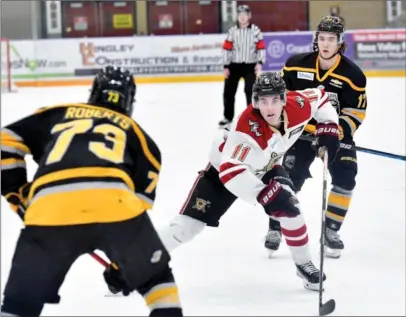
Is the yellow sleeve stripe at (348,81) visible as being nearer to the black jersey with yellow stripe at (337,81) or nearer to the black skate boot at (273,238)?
the black jersey with yellow stripe at (337,81)

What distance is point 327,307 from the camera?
2359 millimetres

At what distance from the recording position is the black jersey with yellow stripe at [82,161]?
5.44 ft

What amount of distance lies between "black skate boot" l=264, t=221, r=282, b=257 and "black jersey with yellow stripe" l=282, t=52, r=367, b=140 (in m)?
0.54

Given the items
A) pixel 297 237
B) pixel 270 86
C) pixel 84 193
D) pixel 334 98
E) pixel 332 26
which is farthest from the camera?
pixel 297 237

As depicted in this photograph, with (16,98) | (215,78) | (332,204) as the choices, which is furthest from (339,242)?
(215,78)

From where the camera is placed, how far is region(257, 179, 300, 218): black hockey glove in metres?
2.31

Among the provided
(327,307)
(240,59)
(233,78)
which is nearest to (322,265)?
(327,307)

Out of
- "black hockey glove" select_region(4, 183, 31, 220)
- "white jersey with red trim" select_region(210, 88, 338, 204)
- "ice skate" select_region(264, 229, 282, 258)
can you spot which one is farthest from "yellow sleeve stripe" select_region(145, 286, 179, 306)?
"ice skate" select_region(264, 229, 282, 258)

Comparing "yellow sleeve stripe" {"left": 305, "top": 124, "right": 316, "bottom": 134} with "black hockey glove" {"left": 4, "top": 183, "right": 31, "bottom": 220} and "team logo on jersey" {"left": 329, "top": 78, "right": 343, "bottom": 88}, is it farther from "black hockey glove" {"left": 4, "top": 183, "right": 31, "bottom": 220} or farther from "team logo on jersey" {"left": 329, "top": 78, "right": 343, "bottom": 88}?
"black hockey glove" {"left": 4, "top": 183, "right": 31, "bottom": 220}

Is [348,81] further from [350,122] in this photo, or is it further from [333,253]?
[333,253]

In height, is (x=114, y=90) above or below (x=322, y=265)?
above

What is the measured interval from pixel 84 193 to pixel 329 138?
89cm

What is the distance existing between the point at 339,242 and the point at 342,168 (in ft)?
0.95

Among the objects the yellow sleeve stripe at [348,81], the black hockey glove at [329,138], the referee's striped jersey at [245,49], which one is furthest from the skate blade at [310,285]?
the referee's striped jersey at [245,49]
